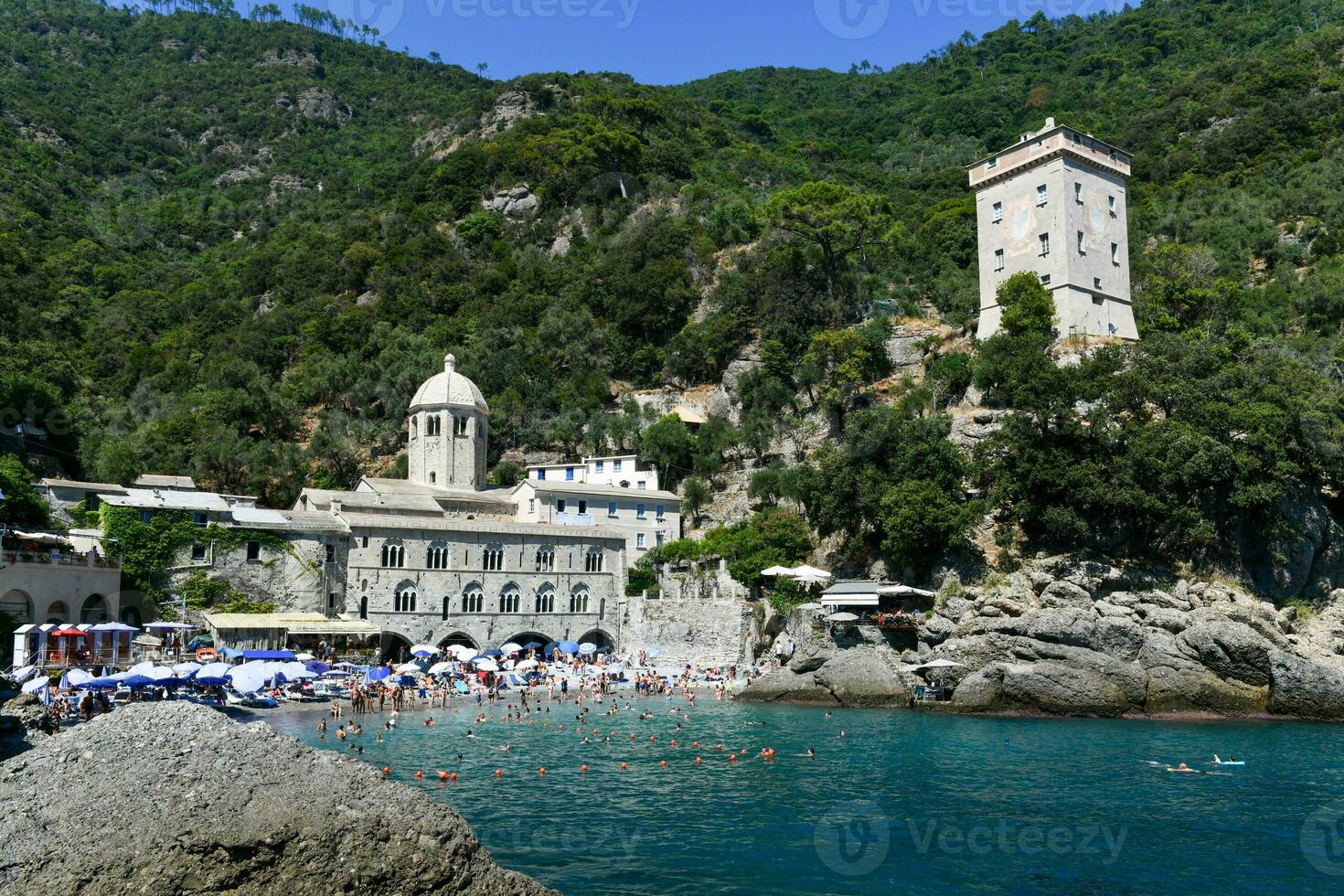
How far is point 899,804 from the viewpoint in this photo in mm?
24172

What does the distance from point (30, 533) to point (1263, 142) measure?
272 feet

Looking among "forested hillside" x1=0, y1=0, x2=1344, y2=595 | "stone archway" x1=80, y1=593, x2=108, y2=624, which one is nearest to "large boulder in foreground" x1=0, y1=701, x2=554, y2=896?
"stone archway" x1=80, y1=593, x2=108, y2=624

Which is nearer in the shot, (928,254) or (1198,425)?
(1198,425)

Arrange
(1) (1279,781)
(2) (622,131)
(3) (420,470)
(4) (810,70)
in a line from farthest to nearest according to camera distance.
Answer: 1. (4) (810,70)
2. (2) (622,131)
3. (3) (420,470)
4. (1) (1279,781)

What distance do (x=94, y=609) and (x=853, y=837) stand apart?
3392 cm

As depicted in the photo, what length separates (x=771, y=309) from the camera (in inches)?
2707

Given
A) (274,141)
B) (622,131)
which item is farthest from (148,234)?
(622,131)

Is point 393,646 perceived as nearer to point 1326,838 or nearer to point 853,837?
point 853,837

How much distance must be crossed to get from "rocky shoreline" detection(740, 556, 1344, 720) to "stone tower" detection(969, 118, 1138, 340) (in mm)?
15708

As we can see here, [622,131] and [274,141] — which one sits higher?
[274,141]

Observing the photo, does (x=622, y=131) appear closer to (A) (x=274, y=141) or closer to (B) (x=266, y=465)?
(B) (x=266, y=465)

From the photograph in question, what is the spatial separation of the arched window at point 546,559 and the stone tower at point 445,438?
8.08m
